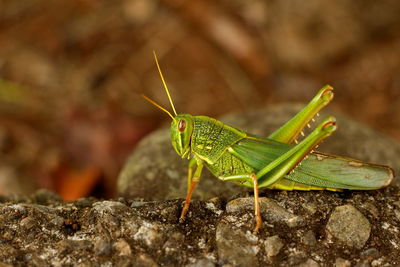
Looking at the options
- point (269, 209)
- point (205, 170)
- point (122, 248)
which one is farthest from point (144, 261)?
point (205, 170)

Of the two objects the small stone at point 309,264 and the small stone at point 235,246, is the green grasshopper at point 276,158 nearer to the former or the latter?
the small stone at point 235,246

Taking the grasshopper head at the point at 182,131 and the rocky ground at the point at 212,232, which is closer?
the rocky ground at the point at 212,232

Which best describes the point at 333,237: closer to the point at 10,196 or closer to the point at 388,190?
the point at 388,190

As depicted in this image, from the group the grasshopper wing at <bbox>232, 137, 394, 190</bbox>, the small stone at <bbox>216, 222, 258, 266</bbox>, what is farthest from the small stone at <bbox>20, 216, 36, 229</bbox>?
the grasshopper wing at <bbox>232, 137, 394, 190</bbox>

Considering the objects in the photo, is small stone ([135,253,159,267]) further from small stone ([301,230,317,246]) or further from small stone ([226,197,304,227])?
small stone ([301,230,317,246])

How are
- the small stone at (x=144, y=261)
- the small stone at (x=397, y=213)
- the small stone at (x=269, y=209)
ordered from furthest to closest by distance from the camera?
the small stone at (x=397, y=213) → the small stone at (x=269, y=209) → the small stone at (x=144, y=261)

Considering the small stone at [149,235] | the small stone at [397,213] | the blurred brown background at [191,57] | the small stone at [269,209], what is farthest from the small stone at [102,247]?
the blurred brown background at [191,57]

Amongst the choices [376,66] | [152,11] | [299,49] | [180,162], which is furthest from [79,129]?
[376,66]
